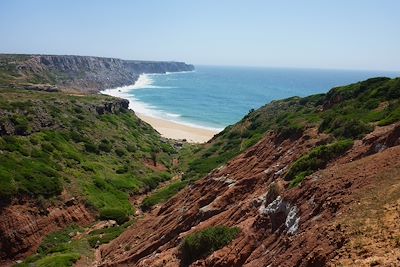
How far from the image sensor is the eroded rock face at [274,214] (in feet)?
48.3

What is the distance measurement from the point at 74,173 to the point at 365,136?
122ft

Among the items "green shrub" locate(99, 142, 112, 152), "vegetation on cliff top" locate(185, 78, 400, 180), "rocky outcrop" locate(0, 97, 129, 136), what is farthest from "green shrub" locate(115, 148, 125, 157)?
"vegetation on cliff top" locate(185, 78, 400, 180)

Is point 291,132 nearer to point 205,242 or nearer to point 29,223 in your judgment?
point 205,242

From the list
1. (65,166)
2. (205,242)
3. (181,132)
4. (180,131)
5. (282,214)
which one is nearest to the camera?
(282,214)

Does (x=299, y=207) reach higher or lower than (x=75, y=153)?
higher

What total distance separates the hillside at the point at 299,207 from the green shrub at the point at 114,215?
28.4ft

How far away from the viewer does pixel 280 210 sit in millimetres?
18781

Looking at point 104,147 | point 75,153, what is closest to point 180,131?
point 104,147

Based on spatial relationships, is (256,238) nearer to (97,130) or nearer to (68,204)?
(68,204)

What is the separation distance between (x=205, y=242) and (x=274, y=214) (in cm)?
379

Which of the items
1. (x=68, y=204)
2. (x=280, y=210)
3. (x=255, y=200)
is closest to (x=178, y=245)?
(x=255, y=200)

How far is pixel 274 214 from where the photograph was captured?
1880 centimetres

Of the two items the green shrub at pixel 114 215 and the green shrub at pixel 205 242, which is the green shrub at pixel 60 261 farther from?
the green shrub at pixel 205 242

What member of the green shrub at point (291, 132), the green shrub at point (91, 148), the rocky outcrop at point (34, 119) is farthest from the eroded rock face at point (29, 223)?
the green shrub at point (291, 132)
